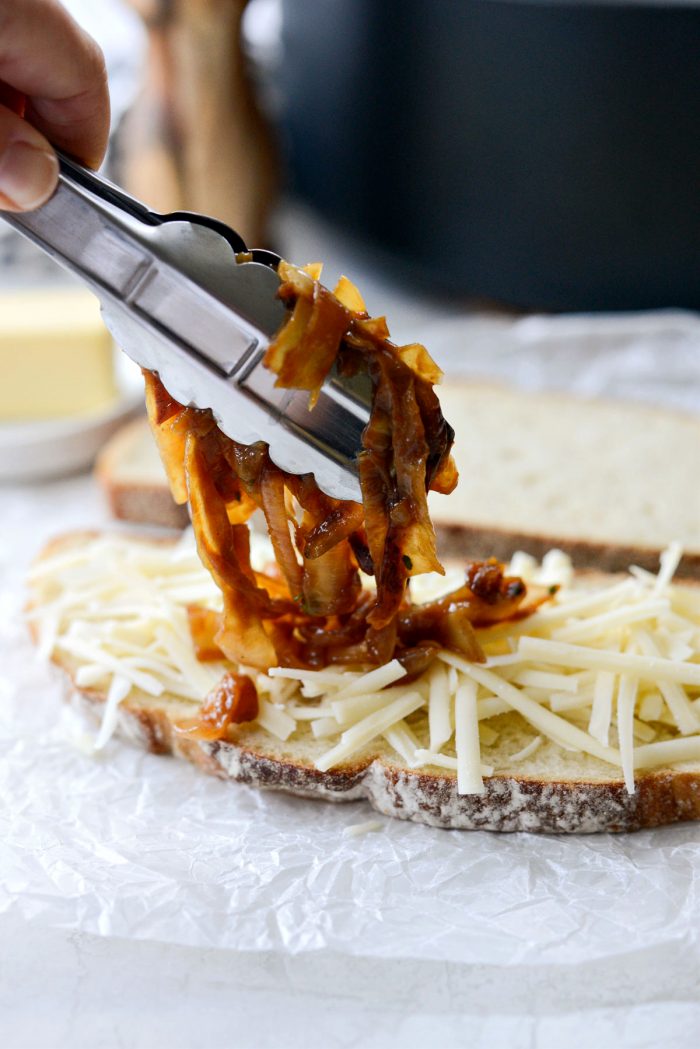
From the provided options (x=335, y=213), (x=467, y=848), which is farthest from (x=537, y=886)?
(x=335, y=213)

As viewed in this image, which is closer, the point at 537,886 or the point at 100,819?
the point at 537,886

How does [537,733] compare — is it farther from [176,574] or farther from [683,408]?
[683,408]

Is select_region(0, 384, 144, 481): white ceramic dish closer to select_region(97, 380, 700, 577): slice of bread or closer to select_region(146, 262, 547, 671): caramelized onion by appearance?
select_region(97, 380, 700, 577): slice of bread

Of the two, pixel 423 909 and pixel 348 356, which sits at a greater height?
pixel 348 356

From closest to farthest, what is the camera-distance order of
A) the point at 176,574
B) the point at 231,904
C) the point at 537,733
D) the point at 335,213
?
the point at 231,904 < the point at 537,733 < the point at 176,574 < the point at 335,213

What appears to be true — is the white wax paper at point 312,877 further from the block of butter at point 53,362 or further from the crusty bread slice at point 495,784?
the block of butter at point 53,362

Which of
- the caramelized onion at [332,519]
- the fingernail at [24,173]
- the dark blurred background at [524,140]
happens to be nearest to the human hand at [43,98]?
the fingernail at [24,173]

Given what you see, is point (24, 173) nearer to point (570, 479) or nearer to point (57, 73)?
point (57, 73)

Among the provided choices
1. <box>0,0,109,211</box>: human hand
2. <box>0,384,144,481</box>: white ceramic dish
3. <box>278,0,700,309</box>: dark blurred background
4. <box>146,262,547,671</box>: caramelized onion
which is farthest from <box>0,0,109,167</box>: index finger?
<box>278,0,700,309</box>: dark blurred background
